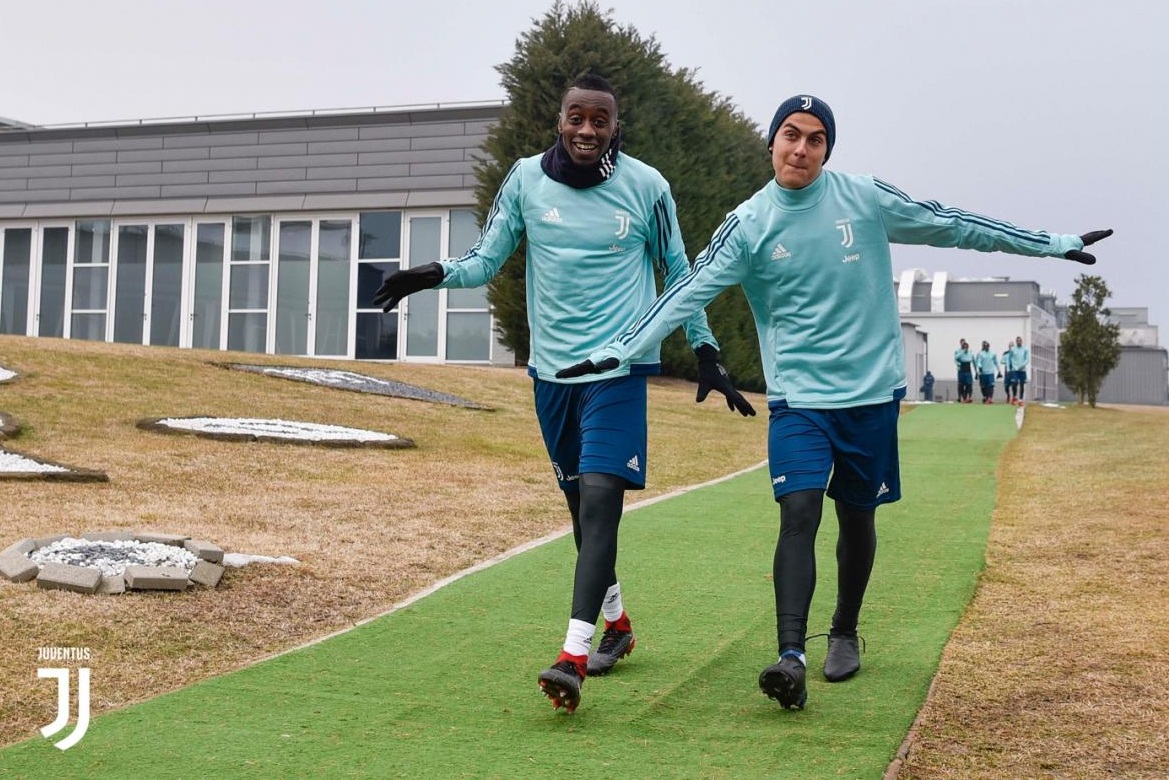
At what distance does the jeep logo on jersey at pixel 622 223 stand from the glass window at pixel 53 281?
1313 inches

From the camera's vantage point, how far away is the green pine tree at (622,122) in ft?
90.6

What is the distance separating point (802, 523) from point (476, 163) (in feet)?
89.7

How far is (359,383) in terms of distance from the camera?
62.3ft

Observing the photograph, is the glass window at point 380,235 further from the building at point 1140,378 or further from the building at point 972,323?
the building at point 1140,378

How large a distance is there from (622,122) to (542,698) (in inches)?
905

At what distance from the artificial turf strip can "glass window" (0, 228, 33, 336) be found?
3168cm

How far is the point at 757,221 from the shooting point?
460cm

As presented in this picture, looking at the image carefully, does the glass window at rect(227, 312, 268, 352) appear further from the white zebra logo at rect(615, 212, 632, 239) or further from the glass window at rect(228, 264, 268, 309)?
the white zebra logo at rect(615, 212, 632, 239)

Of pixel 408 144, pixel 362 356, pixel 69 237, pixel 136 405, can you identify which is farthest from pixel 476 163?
pixel 136 405

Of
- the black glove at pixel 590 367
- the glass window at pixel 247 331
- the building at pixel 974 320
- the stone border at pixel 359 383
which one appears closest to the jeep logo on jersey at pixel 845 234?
the black glove at pixel 590 367

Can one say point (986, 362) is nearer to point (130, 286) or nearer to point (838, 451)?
point (130, 286)

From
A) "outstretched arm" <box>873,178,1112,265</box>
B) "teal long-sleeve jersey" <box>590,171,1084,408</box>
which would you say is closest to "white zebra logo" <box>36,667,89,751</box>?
"teal long-sleeve jersey" <box>590,171,1084,408</box>

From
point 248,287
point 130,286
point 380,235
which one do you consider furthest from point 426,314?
point 130,286

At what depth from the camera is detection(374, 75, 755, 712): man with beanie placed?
4.69 m
